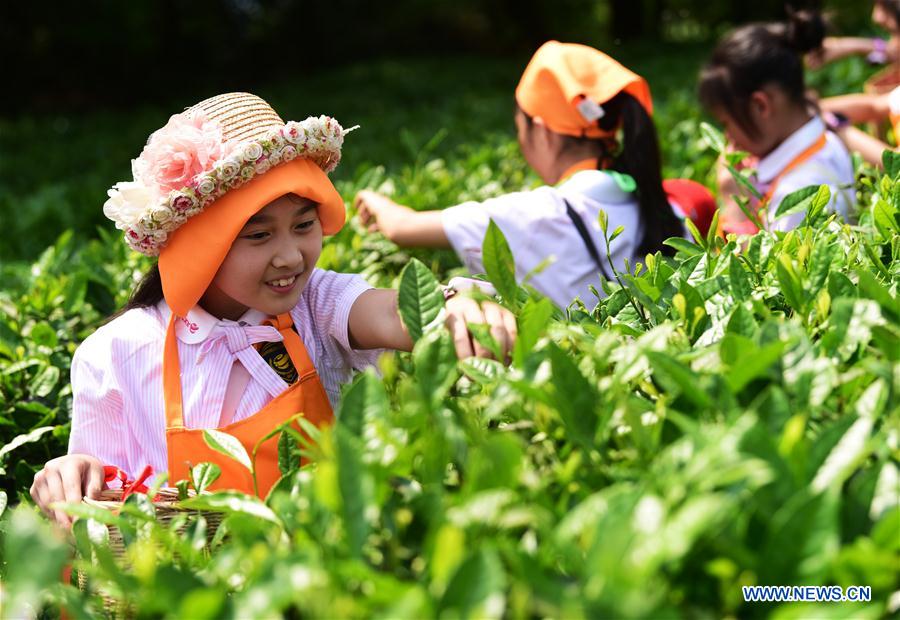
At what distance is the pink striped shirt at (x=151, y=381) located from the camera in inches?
87.5

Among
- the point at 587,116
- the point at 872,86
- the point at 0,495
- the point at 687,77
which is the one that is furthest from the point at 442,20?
the point at 0,495

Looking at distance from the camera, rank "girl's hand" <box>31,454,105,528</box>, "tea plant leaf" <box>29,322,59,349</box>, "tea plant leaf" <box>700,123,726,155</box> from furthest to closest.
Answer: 1. "tea plant leaf" <box>700,123,726,155</box>
2. "tea plant leaf" <box>29,322,59,349</box>
3. "girl's hand" <box>31,454,105,528</box>

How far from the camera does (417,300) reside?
161cm

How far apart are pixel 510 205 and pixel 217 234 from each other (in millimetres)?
1287

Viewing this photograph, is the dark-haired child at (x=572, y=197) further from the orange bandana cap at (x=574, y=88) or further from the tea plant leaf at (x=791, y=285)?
the tea plant leaf at (x=791, y=285)

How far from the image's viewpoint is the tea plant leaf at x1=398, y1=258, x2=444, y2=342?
5.24ft

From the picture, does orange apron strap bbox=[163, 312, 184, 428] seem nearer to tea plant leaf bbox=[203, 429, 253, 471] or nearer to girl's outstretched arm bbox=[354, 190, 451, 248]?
tea plant leaf bbox=[203, 429, 253, 471]

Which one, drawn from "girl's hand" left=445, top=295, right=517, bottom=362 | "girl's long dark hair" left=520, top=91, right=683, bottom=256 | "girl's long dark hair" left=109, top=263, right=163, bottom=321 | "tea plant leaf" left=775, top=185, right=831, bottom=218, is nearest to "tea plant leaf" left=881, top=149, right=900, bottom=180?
"tea plant leaf" left=775, top=185, right=831, bottom=218

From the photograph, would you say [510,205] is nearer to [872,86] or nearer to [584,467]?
[584,467]

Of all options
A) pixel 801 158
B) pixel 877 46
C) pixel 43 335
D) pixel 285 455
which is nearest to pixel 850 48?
pixel 877 46

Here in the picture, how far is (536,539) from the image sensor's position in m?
1.18

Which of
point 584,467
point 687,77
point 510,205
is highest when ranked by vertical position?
point 584,467

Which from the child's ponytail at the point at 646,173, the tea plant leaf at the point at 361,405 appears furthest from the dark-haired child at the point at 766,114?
the tea plant leaf at the point at 361,405

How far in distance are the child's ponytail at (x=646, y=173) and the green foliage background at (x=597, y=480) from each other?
1232 mm
